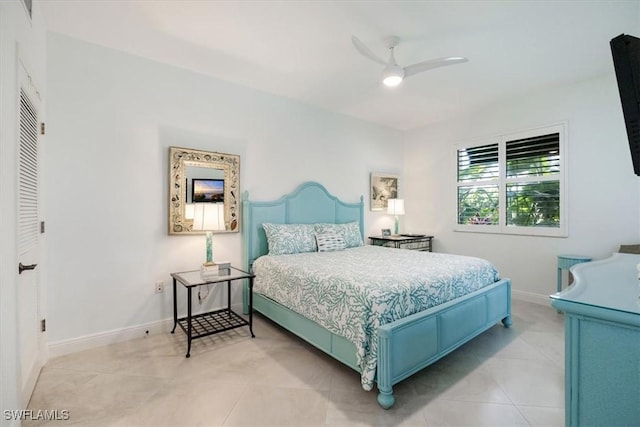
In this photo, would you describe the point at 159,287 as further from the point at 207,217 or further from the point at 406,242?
the point at 406,242

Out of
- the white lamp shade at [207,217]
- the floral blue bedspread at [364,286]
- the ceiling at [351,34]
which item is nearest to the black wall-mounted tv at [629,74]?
the floral blue bedspread at [364,286]

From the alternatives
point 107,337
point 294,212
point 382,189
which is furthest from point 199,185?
point 382,189

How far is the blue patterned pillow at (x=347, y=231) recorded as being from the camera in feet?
12.6

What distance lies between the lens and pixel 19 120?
1688 millimetres

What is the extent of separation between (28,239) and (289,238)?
220cm

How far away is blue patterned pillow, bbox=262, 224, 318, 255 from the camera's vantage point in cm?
342

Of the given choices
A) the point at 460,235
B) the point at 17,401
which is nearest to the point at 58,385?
the point at 17,401

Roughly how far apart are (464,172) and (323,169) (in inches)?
88.4

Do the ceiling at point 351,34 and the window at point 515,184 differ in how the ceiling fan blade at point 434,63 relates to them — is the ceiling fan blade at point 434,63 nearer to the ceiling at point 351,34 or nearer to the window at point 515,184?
the ceiling at point 351,34

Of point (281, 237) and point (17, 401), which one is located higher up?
point (281, 237)

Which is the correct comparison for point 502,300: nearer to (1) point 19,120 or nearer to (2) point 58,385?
(2) point 58,385

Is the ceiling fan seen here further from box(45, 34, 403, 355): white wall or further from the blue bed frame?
the blue bed frame

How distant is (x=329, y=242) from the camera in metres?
3.71

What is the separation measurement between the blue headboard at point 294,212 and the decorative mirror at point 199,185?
175 millimetres
